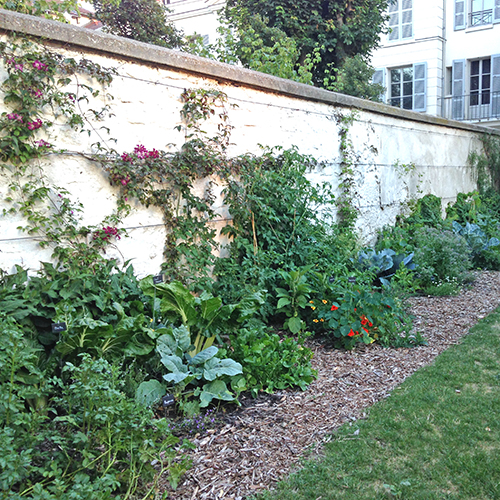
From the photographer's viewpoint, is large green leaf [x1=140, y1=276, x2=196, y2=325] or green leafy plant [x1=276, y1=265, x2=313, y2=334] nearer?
large green leaf [x1=140, y1=276, x2=196, y2=325]

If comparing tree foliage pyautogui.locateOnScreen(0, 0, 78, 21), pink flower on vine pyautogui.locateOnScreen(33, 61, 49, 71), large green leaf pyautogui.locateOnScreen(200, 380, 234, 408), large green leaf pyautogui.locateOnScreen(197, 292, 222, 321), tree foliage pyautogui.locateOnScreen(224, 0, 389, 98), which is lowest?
large green leaf pyautogui.locateOnScreen(200, 380, 234, 408)

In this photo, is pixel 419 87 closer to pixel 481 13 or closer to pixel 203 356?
pixel 481 13

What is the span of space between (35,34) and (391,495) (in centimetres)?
346

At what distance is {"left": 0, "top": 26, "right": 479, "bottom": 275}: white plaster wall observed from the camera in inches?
144

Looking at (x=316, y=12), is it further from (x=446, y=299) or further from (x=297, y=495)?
(x=297, y=495)

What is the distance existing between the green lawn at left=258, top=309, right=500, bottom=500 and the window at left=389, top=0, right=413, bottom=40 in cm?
1913

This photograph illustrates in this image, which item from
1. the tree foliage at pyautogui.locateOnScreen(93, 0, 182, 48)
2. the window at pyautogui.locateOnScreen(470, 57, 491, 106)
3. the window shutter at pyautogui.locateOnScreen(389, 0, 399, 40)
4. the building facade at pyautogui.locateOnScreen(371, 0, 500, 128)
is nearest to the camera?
the tree foliage at pyautogui.locateOnScreen(93, 0, 182, 48)

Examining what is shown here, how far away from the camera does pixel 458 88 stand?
19641 millimetres

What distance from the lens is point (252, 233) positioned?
507 cm

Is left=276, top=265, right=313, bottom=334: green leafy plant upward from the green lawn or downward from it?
upward

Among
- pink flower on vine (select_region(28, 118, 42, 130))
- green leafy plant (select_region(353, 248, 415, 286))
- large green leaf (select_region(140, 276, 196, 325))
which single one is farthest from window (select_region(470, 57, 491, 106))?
pink flower on vine (select_region(28, 118, 42, 130))

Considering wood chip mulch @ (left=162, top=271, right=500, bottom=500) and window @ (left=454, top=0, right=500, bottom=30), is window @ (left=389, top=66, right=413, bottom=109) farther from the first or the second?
wood chip mulch @ (left=162, top=271, right=500, bottom=500)

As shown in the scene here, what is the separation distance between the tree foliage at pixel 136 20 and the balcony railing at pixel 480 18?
1362 cm

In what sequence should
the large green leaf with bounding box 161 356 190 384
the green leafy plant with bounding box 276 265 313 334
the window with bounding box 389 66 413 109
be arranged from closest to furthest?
the large green leaf with bounding box 161 356 190 384, the green leafy plant with bounding box 276 265 313 334, the window with bounding box 389 66 413 109
